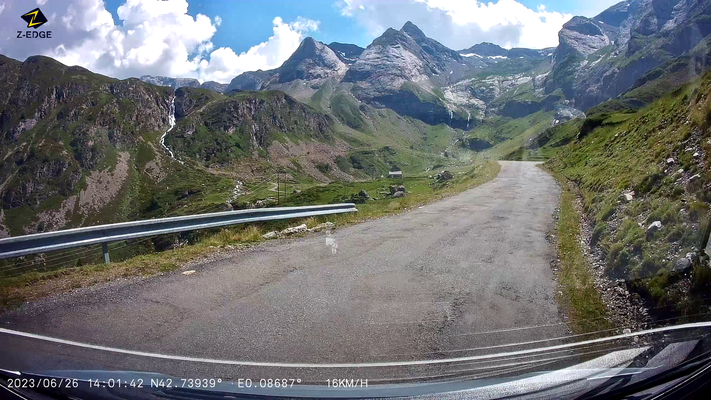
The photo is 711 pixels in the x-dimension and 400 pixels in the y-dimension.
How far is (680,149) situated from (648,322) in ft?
25.8

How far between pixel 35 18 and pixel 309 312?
8.50 m

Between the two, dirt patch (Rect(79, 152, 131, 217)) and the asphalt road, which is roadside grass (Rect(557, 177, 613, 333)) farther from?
dirt patch (Rect(79, 152, 131, 217))

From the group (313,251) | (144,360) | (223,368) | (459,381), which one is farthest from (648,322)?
(313,251)

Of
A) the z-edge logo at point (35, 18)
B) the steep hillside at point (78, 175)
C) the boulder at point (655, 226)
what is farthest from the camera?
the steep hillside at point (78, 175)

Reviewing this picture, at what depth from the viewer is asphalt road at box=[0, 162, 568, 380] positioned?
4.96 metres

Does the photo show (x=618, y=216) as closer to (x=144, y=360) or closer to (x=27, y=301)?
(x=144, y=360)

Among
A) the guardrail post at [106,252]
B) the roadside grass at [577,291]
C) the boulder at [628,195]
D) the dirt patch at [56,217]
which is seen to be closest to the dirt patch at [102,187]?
the dirt patch at [56,217]

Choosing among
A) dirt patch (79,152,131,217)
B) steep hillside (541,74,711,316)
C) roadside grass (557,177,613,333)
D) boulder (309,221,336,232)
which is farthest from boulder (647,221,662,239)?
dirt patch (79,152,131,217)

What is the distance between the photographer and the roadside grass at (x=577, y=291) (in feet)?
19.2

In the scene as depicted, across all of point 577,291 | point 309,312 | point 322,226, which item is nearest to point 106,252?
point 309,312

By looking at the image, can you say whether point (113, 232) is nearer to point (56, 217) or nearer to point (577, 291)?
point (577, 291)

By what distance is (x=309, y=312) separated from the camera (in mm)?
6473

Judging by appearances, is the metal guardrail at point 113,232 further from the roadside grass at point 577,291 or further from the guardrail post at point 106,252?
the roadside grass at point 577,291

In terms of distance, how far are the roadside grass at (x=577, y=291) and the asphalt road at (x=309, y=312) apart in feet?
0.83
